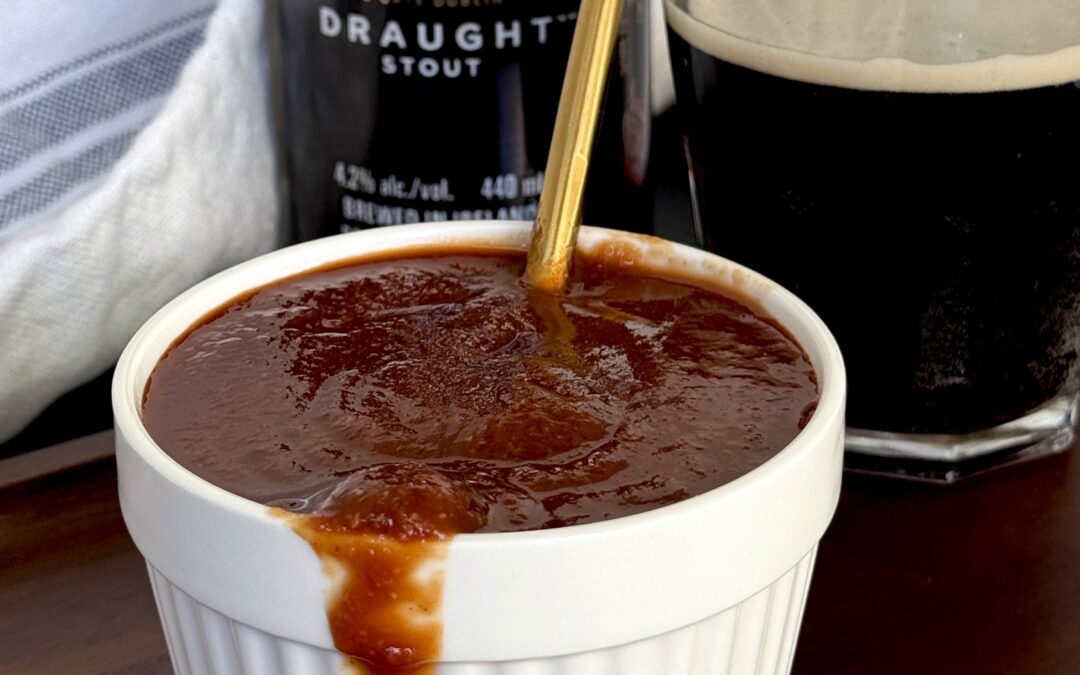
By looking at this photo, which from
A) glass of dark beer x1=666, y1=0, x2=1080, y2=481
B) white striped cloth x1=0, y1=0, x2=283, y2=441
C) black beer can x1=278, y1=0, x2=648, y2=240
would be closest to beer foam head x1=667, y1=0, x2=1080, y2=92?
glass of dark beer x1=666, y1=0, x2=1080, y2=481

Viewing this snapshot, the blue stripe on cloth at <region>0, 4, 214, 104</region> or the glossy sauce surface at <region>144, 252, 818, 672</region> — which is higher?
the blue stripe on cloth at <region>0, 4, 214, 104</region>

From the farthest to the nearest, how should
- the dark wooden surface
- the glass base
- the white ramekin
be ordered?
the glass base, the dark wooden surface, the white ramekin

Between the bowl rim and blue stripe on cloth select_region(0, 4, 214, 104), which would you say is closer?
the bowl rim

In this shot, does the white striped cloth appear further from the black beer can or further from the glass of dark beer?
the glass of dark beer

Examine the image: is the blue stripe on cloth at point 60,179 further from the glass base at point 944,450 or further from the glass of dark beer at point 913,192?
the glass base at point 944,450

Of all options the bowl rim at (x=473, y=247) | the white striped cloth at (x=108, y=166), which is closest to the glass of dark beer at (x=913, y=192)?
the bowl rim at (x=473, y=247)
